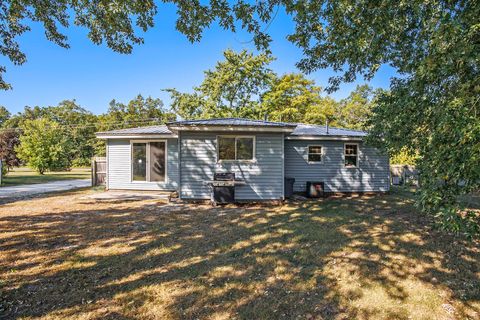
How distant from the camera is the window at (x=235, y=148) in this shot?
897cm

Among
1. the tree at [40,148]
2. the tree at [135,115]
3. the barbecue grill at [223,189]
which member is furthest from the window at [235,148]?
the tree at [135,115]

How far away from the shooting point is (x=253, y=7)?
166 inches

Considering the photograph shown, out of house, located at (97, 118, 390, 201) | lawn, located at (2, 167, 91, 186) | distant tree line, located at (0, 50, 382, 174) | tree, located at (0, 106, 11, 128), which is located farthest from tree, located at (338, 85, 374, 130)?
tree, located at (0, 106, 11, 128)

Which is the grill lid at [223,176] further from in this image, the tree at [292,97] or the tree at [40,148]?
the tree at [40,148]

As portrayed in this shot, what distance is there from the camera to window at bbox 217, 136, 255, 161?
8969 mm

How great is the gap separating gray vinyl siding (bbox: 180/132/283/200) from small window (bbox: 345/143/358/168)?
4401 millimetres

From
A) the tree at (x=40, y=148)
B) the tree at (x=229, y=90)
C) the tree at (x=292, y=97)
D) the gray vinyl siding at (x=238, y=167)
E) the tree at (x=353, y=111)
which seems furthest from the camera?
the tree at (x=353, y=111)

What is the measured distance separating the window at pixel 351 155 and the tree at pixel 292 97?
45.5 ft

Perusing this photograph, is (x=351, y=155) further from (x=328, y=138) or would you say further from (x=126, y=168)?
(x=126, y=168)

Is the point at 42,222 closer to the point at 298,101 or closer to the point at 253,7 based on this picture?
the point at 253,7

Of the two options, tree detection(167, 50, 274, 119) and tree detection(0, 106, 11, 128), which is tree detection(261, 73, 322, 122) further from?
tree detection(0, 106, 11, 128)

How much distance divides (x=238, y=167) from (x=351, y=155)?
586cm

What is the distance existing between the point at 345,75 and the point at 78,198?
10.2 meters

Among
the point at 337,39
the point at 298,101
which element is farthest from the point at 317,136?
the point at 298,101
